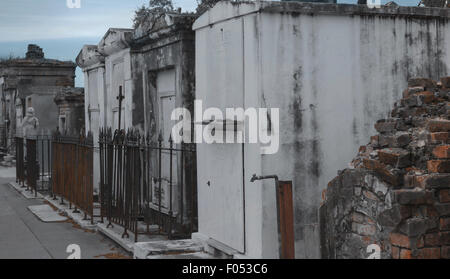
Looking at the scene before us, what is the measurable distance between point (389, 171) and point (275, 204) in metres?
1.52

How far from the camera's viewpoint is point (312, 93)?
6.07 meters

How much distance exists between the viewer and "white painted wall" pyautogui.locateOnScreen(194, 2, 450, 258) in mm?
5844

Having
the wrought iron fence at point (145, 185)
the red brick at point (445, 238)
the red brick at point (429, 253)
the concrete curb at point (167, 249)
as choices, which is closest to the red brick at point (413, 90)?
the red brick at point (445, 238)

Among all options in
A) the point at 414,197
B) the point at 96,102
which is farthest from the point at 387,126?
the point at 96,102

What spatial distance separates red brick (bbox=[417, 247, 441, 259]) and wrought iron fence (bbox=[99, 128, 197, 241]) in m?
3.87

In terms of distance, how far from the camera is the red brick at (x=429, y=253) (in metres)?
4.45

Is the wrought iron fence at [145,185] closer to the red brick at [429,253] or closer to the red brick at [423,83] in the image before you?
the red brick at [423,83]

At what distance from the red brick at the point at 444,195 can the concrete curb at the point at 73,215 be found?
672 centimetres

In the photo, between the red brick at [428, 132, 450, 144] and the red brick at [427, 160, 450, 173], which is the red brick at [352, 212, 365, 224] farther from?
the red brick at [428, 132, 450, 144]

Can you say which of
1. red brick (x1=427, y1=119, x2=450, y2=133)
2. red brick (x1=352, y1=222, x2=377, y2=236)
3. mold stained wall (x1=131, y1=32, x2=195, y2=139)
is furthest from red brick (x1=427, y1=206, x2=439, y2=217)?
mold stained wall (x1=131, y1=32, x2=195, y2=139)

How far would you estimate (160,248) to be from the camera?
702 centimetres

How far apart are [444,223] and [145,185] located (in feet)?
17.6

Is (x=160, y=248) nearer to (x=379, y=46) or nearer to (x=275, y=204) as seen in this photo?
(x=275, y=204)

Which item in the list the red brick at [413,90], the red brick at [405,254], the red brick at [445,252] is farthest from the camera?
the red brick at [413,90]
